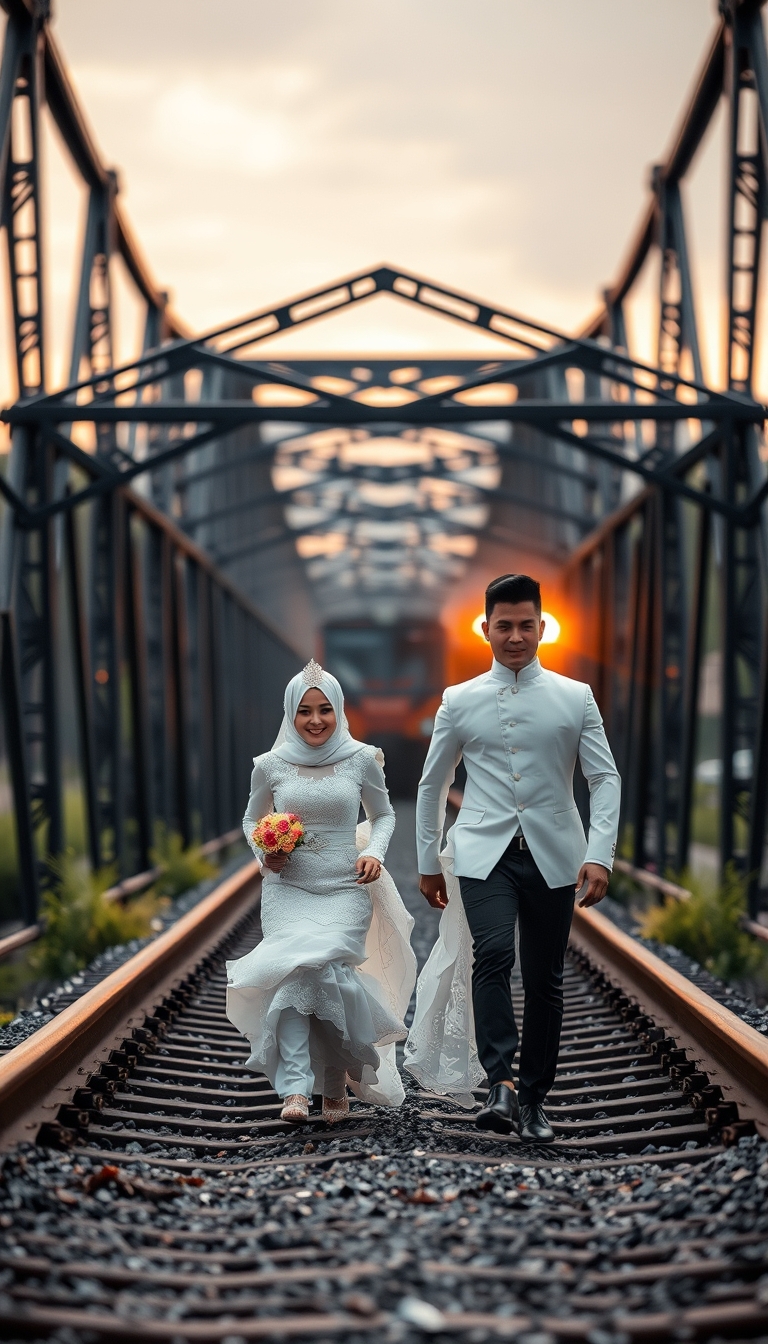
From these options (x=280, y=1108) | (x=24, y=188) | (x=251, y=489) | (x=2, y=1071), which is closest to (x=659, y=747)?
(x=24, y=188)

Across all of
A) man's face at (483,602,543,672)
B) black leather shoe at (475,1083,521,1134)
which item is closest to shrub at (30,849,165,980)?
black leather shoe at (475,1083,521,1134)

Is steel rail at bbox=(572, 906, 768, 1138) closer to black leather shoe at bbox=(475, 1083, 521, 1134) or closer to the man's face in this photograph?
black leather shoe at bbox=(475, 1083, 521, 1134)

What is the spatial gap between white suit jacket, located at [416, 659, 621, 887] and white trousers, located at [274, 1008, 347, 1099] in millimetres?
661

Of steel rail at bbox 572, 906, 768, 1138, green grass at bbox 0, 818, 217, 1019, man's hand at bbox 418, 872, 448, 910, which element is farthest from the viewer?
green grass at bbox 0, 818, 217, 1019

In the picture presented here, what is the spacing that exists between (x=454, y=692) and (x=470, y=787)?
0.31 m

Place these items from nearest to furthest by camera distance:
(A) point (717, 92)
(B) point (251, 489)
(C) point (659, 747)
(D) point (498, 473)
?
(A) point (717, 92) < (C) point (659, 747) < (B) point (251, 489) < (D) point (498, 473)

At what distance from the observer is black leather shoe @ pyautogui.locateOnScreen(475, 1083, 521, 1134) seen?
462cm

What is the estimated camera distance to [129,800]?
16438mm

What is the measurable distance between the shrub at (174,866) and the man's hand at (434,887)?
29.2ft

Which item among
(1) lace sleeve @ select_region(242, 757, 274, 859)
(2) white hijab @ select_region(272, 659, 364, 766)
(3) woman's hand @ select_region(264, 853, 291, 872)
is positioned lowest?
(3) woman's hand @ select_region(264, 853, 291, 872)

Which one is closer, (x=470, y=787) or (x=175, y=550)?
(x=470, y=787)

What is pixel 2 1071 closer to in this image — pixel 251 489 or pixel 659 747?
pixel 659 747

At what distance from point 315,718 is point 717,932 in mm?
4879

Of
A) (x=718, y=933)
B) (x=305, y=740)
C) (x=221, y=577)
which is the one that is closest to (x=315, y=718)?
(x=305, y=740)
